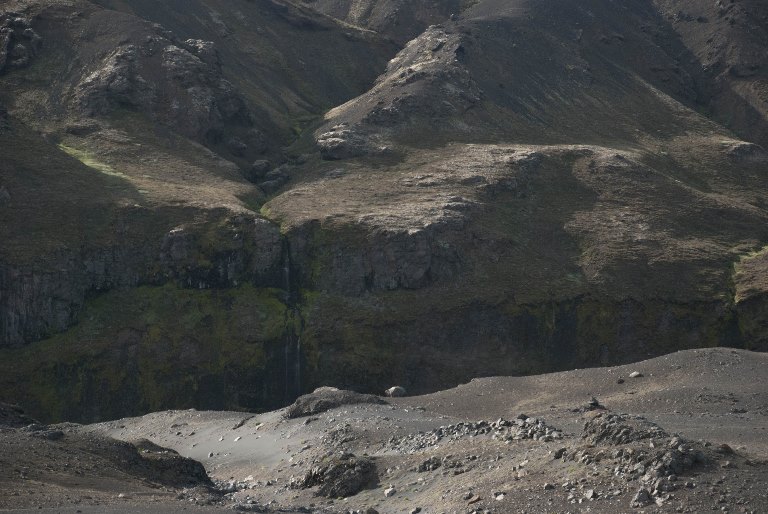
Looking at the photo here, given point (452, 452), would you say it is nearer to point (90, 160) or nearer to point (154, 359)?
point (154, 359)

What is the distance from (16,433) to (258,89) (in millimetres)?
82008

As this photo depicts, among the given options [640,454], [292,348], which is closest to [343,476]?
[640,454]

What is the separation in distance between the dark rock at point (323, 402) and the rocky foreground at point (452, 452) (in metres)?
0.11

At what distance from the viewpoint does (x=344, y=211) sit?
85750 millimetres

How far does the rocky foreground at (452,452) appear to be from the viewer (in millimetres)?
32625

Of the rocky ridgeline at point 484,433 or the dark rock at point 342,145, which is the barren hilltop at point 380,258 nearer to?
the rocky ridgeline at point 484,433

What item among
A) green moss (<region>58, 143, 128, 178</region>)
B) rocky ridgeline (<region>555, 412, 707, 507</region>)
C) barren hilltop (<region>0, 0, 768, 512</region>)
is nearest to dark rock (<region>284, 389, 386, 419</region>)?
barren hilltop (<region>0, 0, 768, 512</region>)

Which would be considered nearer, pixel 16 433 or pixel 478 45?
pixel 16 433

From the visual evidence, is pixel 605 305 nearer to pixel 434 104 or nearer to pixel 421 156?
pixel 421 156

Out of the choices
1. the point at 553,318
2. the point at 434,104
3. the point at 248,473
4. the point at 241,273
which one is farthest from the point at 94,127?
the point at 248,473

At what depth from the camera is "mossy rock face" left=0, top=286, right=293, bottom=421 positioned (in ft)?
226

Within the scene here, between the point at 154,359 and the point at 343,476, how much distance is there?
3355 centimetres

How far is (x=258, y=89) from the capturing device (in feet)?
399

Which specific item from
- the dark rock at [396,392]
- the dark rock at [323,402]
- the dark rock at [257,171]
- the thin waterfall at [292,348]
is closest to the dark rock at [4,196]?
the thin waterfall at [292,348]
